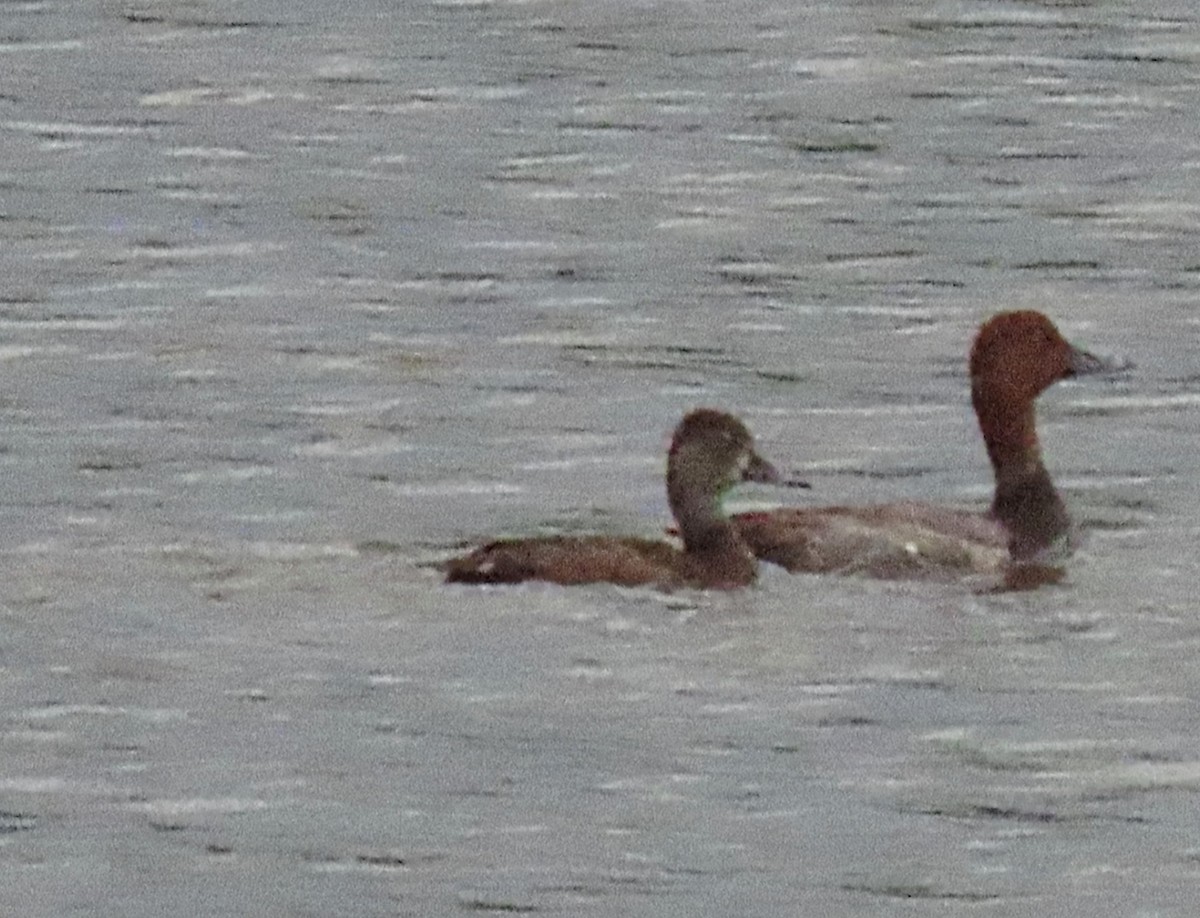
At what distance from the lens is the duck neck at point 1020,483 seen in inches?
512

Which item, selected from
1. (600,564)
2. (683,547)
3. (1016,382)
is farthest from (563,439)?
(600,564)

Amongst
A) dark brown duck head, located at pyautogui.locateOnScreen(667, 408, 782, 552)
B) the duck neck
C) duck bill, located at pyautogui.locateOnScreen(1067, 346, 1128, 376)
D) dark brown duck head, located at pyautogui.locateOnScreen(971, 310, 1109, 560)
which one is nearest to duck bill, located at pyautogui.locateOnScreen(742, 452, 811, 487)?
dark brown duck head, located at pyautogui.locateOnScreen(667, 408, 782, 552)

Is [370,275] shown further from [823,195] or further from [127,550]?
[127,550]

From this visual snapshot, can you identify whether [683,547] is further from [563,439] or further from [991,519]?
[563,439]

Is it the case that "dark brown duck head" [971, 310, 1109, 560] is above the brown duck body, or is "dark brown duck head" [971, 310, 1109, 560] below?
above

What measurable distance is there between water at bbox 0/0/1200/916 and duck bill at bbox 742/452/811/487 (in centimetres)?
34

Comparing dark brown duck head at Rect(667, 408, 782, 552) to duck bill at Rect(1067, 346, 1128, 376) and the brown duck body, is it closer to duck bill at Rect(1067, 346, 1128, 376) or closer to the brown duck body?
the brown duck body

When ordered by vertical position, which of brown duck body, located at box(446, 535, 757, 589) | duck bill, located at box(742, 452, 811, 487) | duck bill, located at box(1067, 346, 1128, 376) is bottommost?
brown duck body, located at box(446, 535, 757, 589)

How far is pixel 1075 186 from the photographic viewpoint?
58.7 feet

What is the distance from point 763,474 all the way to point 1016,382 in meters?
1.11

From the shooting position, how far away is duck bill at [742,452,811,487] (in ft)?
41.8

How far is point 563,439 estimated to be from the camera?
14.0m

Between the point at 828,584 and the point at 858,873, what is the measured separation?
268cm

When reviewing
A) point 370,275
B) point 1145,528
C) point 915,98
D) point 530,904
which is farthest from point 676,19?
point 530,904
